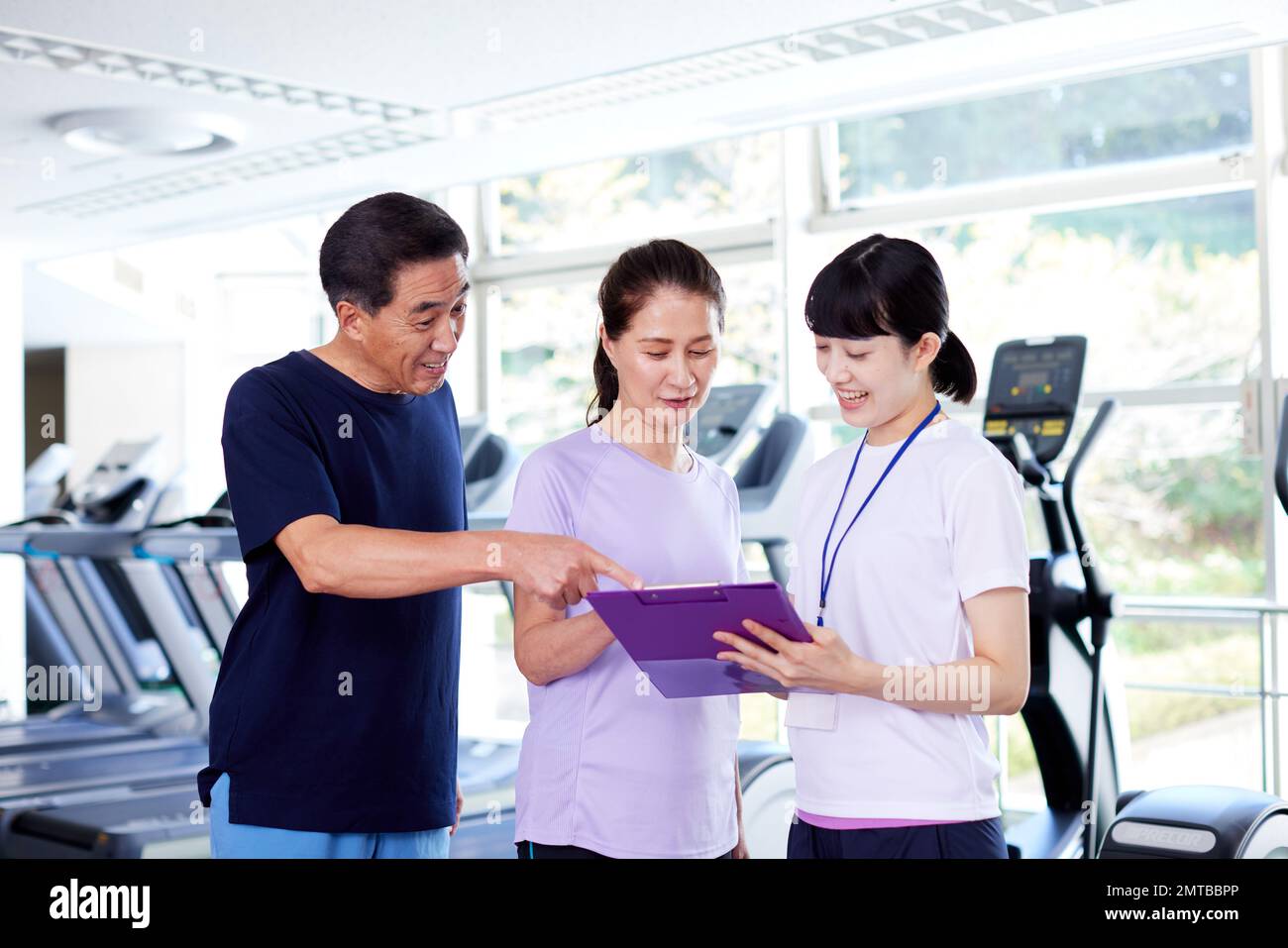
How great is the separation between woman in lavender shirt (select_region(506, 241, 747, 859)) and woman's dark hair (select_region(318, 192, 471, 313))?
245 millimetres

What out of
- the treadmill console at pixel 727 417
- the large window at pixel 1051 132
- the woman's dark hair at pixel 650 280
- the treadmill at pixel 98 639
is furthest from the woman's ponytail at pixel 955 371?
the treadmill at pixel 98 639

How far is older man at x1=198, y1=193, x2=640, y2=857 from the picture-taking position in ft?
5.04

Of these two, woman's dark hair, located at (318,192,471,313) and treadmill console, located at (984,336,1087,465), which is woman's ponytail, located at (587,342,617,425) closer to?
woman's dark hair, located at (318,192,471,313)

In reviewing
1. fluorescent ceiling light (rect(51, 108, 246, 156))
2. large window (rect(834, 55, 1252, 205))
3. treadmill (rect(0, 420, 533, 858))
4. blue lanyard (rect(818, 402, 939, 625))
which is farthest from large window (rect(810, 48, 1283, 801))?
blue lanyard (rect(818, 402, 939, 625))

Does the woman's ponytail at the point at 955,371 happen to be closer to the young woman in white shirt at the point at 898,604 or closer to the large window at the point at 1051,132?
the young woman in white shirt at the point at 898,604

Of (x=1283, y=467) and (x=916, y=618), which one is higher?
(x=1283, y=467)

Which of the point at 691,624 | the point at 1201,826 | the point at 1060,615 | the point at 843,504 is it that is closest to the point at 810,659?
the point at 691,624

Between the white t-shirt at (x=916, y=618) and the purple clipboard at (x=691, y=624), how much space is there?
0.11m

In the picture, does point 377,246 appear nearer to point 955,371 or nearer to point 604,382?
point 604,382

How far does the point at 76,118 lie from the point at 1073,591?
11.7ft

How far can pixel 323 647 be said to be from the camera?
5.32 feet

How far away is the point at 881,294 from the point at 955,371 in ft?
A: 0.61
